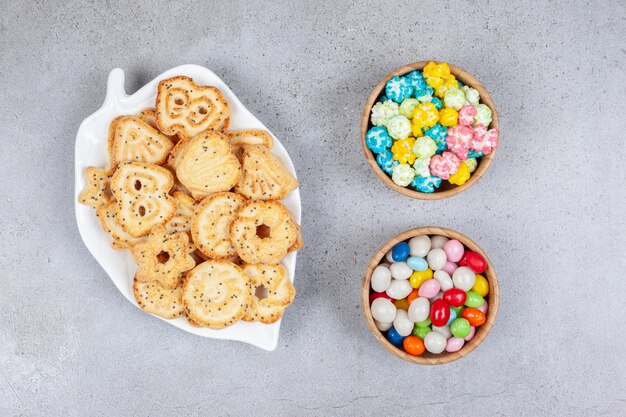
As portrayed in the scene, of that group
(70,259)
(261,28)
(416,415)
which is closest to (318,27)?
(261,28)

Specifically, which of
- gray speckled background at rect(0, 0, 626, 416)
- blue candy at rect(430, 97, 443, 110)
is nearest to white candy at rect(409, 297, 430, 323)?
gray speckled background at rect(0, 0, 626, 416)

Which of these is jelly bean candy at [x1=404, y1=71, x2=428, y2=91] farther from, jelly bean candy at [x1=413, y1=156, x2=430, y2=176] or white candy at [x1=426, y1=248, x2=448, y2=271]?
white candy at [x1=426, y1=248, x2=448, y2=271]

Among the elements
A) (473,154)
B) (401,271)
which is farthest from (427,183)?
(401,271)

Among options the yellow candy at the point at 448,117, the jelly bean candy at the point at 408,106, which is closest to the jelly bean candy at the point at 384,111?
the jelly bean candy at the point at 408,106

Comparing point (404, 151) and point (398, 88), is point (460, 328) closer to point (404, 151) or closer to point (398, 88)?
point (404, 151)

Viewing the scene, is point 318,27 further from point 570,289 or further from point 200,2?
point 570,289
